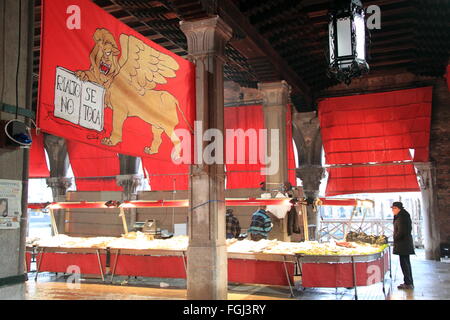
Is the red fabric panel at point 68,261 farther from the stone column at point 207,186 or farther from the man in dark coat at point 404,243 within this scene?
the man in dark coat at point 404,243

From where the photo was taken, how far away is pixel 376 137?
517 inches

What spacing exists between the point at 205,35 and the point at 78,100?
3072 mm

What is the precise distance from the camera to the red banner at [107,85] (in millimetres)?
3865

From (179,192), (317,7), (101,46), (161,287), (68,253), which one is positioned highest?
(317,7)

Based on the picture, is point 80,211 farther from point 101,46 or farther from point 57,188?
point 101,46

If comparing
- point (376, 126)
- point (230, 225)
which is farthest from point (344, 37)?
point (376, 126)

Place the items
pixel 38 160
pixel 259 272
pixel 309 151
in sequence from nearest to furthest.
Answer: pixel 259 272 < pixel 309 151 < pixel 38 160

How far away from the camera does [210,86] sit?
6.68 m

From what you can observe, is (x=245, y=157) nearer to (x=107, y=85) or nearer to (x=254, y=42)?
(x=254, y=42)

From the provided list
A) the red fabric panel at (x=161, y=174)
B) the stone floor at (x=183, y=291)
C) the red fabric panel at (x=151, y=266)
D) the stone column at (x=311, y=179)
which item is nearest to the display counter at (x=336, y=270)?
the stone floor at (x=183, y=291)

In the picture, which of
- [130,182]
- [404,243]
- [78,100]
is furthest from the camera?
[130,182]

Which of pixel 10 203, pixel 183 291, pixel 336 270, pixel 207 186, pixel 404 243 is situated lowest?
pixel 183 291
